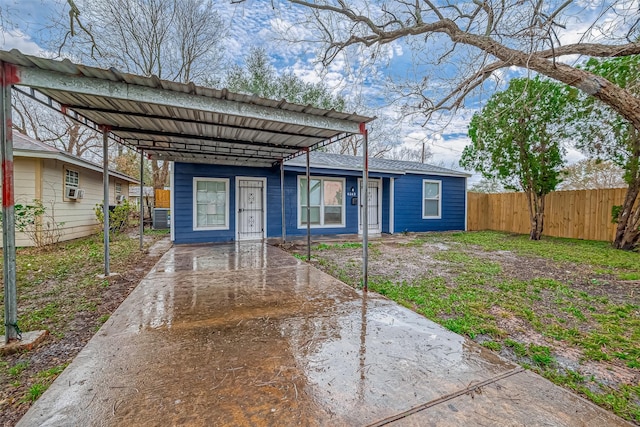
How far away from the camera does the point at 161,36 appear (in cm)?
1348

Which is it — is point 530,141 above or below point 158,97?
above

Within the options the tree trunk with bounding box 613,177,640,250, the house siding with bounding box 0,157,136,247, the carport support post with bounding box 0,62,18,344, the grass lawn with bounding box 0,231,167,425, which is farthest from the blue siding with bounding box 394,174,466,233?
the house siding with bounding box 0,157,136,247

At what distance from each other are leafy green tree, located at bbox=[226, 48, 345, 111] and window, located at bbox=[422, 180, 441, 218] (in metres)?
7.17

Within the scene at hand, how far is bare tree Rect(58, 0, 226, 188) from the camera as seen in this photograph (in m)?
12.0

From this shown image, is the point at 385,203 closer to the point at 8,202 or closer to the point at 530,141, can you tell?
the point at 530,141

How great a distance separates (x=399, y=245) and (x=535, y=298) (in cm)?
447

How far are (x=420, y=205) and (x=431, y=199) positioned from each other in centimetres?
67

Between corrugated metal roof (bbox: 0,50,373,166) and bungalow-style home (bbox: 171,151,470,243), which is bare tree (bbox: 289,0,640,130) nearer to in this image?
corrugated metal roof (bbox: 0,50,373,166)

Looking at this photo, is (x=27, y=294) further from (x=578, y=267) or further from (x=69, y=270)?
(x=578, y=267)

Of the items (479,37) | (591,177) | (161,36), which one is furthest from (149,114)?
(591,177)

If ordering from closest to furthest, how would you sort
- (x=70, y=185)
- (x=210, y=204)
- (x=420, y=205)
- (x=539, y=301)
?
(x=539, y=301), (x=210, y=204), (x=70, y=185), (x=420, y=205)

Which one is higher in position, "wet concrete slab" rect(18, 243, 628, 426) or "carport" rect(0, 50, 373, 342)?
"carport" rect(0, 50, 373, 342)

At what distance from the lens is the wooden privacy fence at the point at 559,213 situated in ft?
28.7

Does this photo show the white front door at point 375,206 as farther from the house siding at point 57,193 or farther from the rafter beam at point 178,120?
the house siding at point 57,193
